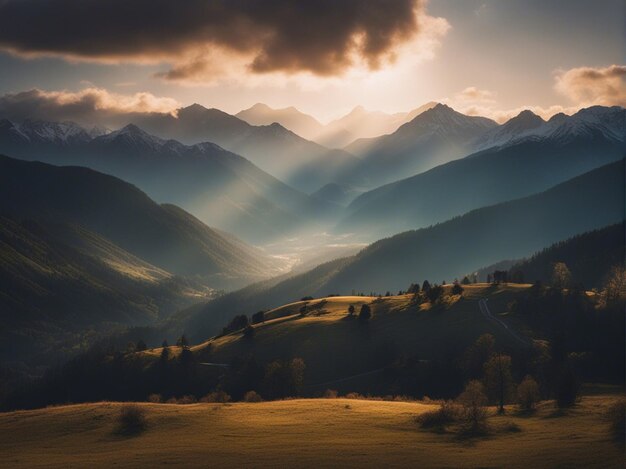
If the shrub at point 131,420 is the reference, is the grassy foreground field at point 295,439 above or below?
below

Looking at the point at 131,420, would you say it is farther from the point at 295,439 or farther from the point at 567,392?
the point at 567,392

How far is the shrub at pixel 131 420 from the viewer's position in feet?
291

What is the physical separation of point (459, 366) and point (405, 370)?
1858 cm

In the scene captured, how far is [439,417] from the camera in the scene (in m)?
84.8

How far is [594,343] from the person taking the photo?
584 ft

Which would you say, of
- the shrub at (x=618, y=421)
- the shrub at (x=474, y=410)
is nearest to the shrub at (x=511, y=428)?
the shrub at (x=474, y=410)

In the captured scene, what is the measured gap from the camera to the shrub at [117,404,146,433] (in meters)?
88.8

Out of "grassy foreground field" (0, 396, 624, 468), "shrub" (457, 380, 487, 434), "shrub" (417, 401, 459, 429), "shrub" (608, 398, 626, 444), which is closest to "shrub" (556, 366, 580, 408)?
"grassy foreground field" (0, 396, 624, 468)

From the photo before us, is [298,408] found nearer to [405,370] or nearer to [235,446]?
[235,446]

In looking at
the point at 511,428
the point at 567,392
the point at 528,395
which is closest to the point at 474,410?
the point at 511,428

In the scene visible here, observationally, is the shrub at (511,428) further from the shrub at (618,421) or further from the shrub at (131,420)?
the shrub at (131,420)

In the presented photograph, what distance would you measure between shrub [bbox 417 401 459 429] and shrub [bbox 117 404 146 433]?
41314 mm

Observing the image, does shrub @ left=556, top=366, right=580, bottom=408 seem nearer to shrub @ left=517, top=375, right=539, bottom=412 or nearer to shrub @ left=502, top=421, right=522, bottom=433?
shrub @ left=517, top=375, right=539, bottom=412

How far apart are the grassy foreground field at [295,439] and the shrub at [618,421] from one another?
3.69ft
